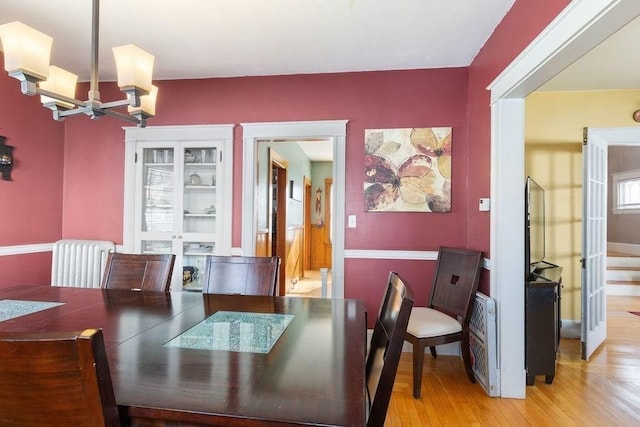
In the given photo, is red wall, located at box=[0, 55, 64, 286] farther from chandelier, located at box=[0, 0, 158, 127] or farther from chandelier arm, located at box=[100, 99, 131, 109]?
chandelier arm, located at box=[100, 99, 131, 109]

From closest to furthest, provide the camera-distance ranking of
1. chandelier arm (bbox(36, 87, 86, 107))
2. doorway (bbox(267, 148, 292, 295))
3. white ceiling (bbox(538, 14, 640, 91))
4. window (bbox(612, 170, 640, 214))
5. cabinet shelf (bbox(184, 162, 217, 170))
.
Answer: chandelier arm (bbox(36, 87, 86, 107)) → white ceiling (bbox(538, 14, 640, 91)) → cabinet shelf (bbox(184, 162, 217, 170)) → doorway (bbox(267, 148, 292, 295)) → window (bbox(612, 170, 640, 214))

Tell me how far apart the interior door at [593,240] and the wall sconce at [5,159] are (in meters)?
4.94

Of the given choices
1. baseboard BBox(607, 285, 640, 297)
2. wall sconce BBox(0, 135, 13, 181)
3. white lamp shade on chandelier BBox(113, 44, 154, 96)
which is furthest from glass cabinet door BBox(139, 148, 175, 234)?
baseboard BBox(607, 285, 640, 297)

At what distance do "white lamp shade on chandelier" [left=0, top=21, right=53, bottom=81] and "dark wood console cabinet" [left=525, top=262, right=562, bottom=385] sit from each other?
3.06 metres

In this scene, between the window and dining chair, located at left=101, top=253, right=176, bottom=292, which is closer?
dining chair, located at left=101, top=253, right=176, bottom=292

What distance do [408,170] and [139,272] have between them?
2.30m

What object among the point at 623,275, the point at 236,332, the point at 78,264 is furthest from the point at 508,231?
the point at 623,275

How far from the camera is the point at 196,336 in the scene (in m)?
1.26

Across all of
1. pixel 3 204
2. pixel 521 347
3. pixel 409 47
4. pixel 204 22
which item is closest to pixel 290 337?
pixel 521 347

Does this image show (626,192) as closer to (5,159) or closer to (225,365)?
(225,365)

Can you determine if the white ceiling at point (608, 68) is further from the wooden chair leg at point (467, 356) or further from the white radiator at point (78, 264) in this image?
the white radiator at point (78, 264)

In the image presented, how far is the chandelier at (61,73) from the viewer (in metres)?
1.45

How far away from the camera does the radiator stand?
2293 millimetres

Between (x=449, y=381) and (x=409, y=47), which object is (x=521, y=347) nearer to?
(x=449, y=381)
